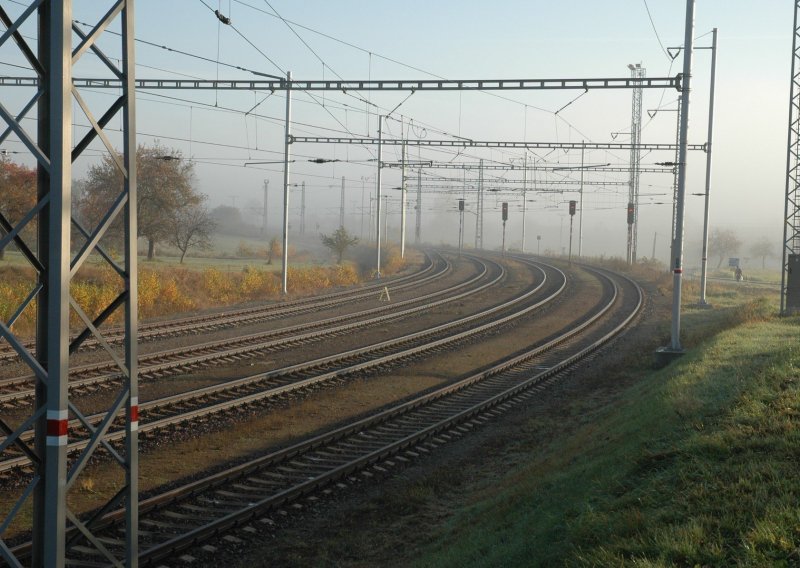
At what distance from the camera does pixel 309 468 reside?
434 inches

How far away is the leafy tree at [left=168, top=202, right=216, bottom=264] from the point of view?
53.6m

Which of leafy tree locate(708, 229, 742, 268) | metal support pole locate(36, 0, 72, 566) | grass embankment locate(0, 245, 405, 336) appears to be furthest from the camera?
leafy tree locate(708, 229, 742, 268)

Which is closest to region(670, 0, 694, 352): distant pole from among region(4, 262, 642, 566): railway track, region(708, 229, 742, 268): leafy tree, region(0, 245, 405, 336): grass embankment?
region(4, 262, 642, 566): railway track

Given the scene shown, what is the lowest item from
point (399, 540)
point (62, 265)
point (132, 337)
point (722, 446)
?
point (399, 540)

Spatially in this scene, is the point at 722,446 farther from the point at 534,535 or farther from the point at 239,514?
the point at 239,514

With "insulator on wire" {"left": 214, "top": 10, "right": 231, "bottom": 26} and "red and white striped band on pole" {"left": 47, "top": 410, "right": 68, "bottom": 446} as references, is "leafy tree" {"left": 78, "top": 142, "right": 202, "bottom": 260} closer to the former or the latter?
"insulator on wire" {"left": 214, "top": 10, "right": 231, "bottom": 26}

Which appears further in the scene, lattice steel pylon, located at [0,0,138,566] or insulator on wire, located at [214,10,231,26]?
insulator on wire, located at [214,10,231,26]

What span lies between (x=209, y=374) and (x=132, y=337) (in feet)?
35.8

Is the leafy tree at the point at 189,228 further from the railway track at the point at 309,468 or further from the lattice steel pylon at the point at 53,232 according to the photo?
the lattice steel pylon at the point at 53,232

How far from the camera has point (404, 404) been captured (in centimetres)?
1484

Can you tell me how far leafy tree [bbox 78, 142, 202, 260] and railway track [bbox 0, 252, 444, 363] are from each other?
1758 cm

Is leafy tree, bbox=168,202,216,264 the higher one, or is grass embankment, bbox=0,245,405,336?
leafy tree, bbox=168,202,216,264

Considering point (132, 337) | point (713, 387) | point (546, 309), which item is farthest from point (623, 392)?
point (546, 309)

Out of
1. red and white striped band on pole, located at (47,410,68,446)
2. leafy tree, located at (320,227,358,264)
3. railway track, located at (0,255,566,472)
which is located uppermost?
leafy tree, located at (320,227,358,264)
